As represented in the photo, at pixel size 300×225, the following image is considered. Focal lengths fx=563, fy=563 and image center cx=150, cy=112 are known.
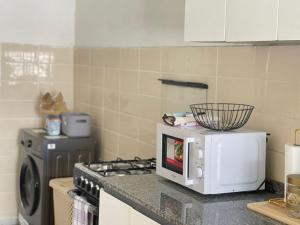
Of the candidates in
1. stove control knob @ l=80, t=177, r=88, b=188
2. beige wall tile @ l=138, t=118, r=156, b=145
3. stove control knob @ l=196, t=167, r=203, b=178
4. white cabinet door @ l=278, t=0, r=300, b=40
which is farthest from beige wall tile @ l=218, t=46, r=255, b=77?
stove control knob @ l=80, t=177, r=88, b=188

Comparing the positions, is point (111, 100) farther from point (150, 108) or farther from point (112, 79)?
point (150, 108)

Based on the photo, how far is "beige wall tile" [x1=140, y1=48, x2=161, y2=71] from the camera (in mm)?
3504

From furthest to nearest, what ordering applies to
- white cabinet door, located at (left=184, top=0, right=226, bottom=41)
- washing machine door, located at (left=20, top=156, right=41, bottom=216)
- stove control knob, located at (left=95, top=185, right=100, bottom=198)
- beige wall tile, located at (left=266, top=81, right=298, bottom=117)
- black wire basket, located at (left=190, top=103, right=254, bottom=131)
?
washing machine door, located at (left=20, top=156, right=41, bottom=216) → stove control knob, located at (left=95, top=185, right=100, bottom=198) → black wire basket, located at (left=190, top=103, right=254, bottom=131) → beige wall tile, located at (left=266, top=81, right=298, bottom=117) → white cabinet door, located at (left=184, top=0, right=226, bottom=41)

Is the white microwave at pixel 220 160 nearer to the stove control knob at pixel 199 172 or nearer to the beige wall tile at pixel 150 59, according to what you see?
the stove control knob at pixel 199 172

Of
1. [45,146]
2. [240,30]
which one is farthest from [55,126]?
[240,30]

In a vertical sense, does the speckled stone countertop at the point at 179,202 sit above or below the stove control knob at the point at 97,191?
above

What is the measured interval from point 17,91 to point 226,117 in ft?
7.59

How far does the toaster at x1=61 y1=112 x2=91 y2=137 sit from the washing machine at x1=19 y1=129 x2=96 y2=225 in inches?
2.5

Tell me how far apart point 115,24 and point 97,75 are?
1.58 ft

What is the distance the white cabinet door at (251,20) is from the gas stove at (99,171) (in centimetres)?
106

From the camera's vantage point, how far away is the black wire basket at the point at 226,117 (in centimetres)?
256

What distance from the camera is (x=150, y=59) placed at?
11.8 feet

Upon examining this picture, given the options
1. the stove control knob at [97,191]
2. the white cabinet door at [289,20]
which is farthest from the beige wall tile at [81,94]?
the white cabinet door at [289,20]

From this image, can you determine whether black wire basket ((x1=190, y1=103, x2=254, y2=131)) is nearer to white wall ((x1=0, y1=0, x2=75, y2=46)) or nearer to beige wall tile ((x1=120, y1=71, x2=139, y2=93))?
beige wall tile ((x1=120, y1=71, x2=139, y2=93))
